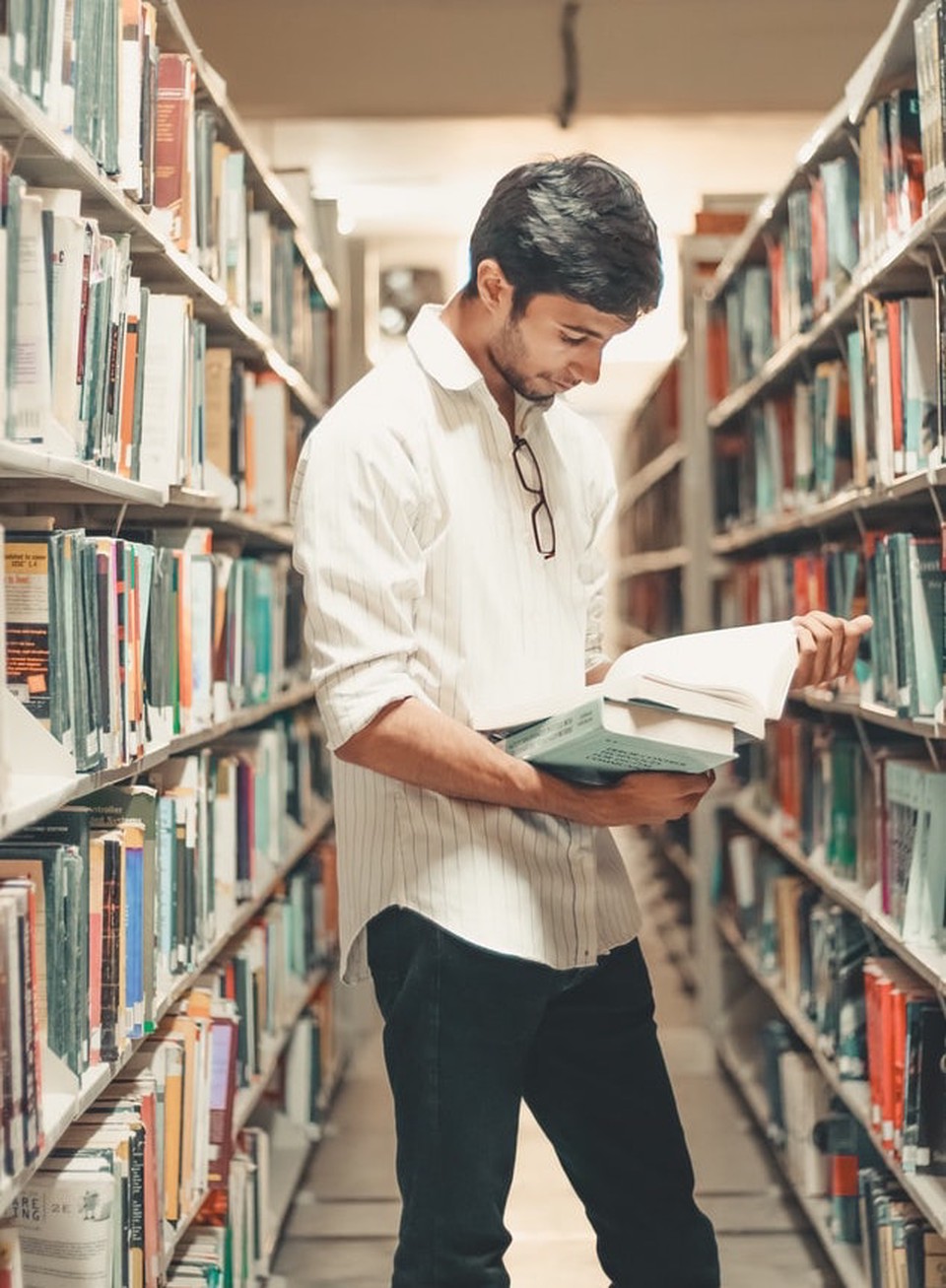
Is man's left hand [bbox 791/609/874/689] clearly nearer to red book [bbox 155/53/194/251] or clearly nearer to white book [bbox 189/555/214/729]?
white book [bbox 189/555/214/729]

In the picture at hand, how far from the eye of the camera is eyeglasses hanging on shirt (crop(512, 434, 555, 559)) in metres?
1.87

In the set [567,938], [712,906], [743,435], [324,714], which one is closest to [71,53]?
[324,714]

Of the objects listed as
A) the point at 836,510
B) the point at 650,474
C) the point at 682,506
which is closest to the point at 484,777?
the point at 836,510

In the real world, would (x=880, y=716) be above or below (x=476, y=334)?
below

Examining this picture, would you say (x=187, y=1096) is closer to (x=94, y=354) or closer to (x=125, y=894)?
(x=125, y=894)

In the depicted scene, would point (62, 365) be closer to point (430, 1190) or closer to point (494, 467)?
point (494, 467)

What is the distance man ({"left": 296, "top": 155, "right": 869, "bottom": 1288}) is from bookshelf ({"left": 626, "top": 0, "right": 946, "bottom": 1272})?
0.54 metres

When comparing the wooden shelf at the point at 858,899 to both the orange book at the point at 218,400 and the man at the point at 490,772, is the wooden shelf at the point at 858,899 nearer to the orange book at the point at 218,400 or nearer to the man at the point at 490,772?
the man at the point at 490,772

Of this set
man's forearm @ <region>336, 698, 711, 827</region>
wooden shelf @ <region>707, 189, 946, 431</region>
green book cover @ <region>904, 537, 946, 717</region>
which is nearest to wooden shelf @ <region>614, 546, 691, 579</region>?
wooden shelf @ <region>707, 189, 946, 431</region>

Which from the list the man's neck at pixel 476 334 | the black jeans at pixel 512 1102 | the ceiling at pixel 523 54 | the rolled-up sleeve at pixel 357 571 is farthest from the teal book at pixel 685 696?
the ceiling at pixel 523 54

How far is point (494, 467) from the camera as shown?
6.03 feet

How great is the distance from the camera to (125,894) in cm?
193

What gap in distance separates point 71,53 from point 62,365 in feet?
1.08

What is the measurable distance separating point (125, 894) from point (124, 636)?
312 millimetres
